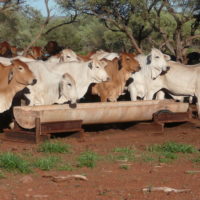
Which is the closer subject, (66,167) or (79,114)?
(66,167)

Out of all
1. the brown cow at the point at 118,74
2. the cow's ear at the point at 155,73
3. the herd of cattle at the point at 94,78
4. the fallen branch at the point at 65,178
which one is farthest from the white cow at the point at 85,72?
the fallen branch at the point at 65,178

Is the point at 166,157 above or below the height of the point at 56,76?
below

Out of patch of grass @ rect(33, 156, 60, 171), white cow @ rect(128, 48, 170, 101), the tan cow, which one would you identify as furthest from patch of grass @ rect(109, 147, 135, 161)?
white cow @ rect(128, 48, 170, 101)

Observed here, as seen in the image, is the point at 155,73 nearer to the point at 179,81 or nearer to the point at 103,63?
the point at 179,81

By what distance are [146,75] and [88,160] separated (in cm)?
694

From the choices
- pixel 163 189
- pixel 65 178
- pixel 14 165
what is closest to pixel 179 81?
pixel 14 165

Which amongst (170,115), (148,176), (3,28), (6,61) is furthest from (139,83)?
(3,28)

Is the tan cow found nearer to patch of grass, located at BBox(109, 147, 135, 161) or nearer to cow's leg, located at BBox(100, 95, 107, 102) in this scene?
patch of grass, located at BBox(109, 147, 135, 161)

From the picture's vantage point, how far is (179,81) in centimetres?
1591

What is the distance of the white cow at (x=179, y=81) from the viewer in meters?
15.8

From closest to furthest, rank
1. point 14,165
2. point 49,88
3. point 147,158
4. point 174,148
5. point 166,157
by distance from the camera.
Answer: point 14,165
point 147,158
point 166,157
point 174,148
point 49,88

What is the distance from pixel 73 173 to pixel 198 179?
1.59 meters

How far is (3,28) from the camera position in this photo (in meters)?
47.3

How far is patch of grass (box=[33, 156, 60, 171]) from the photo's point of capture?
29.4 ft
